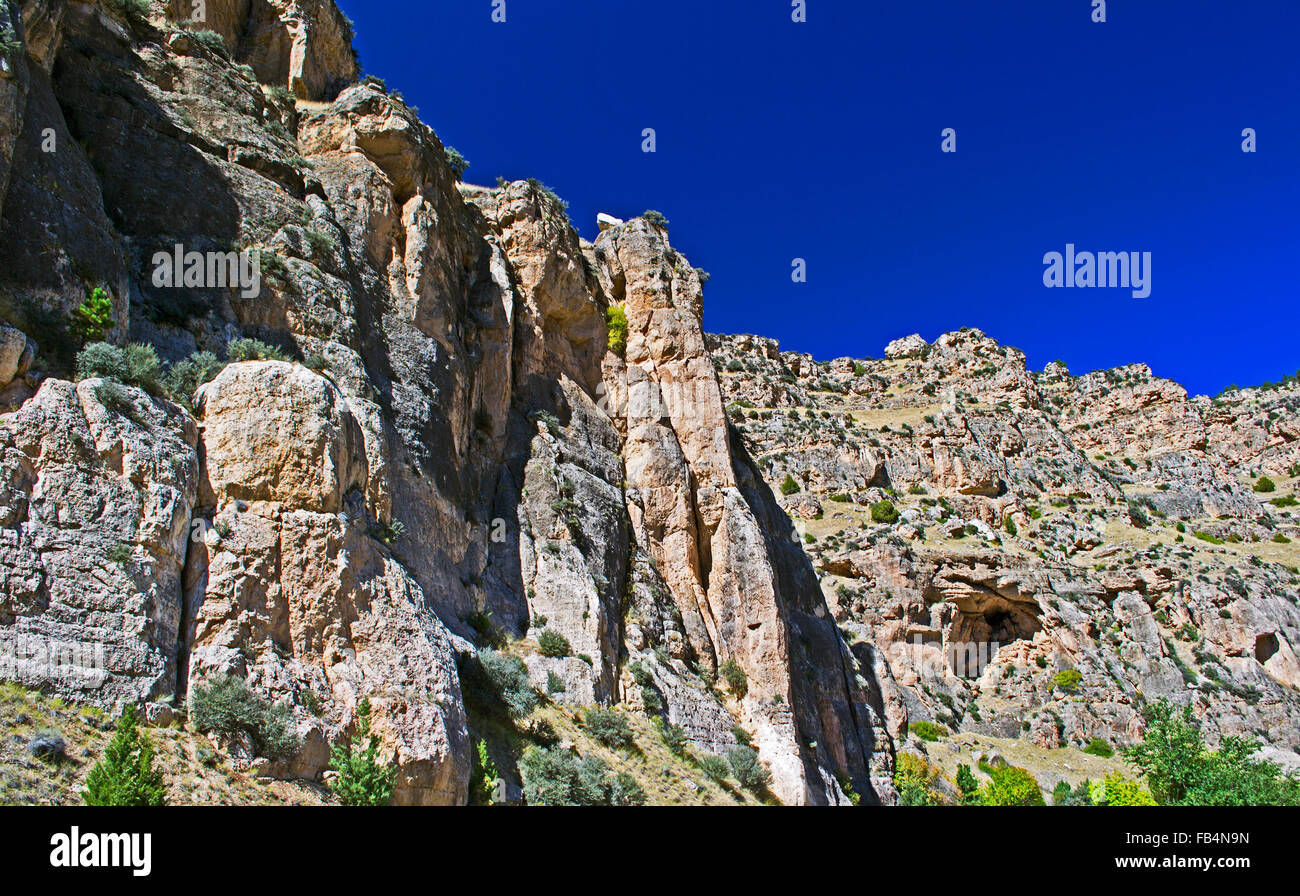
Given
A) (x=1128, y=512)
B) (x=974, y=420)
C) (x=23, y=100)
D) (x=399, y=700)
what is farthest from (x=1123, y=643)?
(x=23, y=100)

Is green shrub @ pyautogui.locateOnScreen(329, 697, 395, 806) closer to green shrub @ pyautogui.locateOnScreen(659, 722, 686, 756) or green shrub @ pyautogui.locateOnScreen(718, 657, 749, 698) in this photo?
green shrub @ pyautogui.locateOnScreen(659, 722, 686, 756)

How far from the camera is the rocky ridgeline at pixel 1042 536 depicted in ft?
161

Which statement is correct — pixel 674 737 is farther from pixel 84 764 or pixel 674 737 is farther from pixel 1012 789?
pixel 1012 789

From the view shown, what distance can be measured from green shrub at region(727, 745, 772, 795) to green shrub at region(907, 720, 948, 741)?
26153 millimetres

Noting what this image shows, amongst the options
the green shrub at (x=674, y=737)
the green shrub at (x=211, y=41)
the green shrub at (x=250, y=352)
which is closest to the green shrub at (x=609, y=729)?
the green shrub at (x=674, y=737)

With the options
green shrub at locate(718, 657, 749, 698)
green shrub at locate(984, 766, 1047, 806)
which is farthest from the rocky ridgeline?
green shrub at locate(718, 657, 749, 698)

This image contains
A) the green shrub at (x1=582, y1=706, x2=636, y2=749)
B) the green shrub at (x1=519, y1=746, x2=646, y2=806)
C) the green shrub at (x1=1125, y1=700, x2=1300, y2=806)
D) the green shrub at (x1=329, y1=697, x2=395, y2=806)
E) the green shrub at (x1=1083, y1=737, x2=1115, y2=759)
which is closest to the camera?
the green shrub at (x1=329, y1=697, x2=395, y2=806)

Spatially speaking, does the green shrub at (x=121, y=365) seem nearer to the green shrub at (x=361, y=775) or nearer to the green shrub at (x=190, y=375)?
the green shrub at (x=190, y=375)

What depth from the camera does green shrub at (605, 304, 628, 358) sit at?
3200 cm

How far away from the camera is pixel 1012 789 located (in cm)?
3797

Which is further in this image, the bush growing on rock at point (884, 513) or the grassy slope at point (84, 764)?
the bush growing on rock at point (884, 513)

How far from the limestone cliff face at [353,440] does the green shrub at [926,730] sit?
36.8 feet

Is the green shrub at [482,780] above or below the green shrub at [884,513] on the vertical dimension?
below
